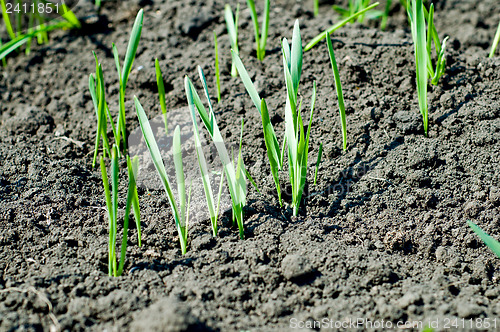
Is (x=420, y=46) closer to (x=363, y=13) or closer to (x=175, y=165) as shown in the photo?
(x=363, y=13)

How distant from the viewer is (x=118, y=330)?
1.18 m

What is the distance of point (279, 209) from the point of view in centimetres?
165

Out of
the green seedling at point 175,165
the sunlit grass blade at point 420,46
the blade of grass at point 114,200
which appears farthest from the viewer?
the sunlit grass blade at point 420,46

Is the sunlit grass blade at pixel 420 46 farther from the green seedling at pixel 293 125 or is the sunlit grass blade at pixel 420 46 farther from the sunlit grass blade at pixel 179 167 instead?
the sunlit grass blade at pixel 179 167

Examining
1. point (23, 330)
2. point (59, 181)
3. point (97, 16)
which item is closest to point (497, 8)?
point (97, 16)

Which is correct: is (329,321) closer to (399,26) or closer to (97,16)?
(399,26)

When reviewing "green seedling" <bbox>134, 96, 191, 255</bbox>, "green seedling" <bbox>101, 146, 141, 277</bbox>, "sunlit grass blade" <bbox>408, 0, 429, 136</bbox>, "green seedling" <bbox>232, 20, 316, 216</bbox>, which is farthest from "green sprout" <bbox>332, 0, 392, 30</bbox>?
"green seedling" <bbox>101, 146, 141, 277</bbox>

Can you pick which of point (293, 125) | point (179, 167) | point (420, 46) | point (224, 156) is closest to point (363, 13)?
point (420, 46)

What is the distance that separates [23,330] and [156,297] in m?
0.34

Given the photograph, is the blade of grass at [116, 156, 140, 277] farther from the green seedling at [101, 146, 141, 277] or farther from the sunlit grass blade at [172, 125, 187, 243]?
the sunlit grass blade at [172, 125, 187, 243]

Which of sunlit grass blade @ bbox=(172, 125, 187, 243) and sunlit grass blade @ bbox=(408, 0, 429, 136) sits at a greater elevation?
sunlit grass blade @ bbox=(408, 0, 429, 136)

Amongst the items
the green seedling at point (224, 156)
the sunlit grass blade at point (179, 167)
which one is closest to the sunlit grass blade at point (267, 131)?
the green seedling at point (224, 156)

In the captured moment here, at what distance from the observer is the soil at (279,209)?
A: 126 centimetres

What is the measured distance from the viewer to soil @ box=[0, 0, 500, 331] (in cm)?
126
